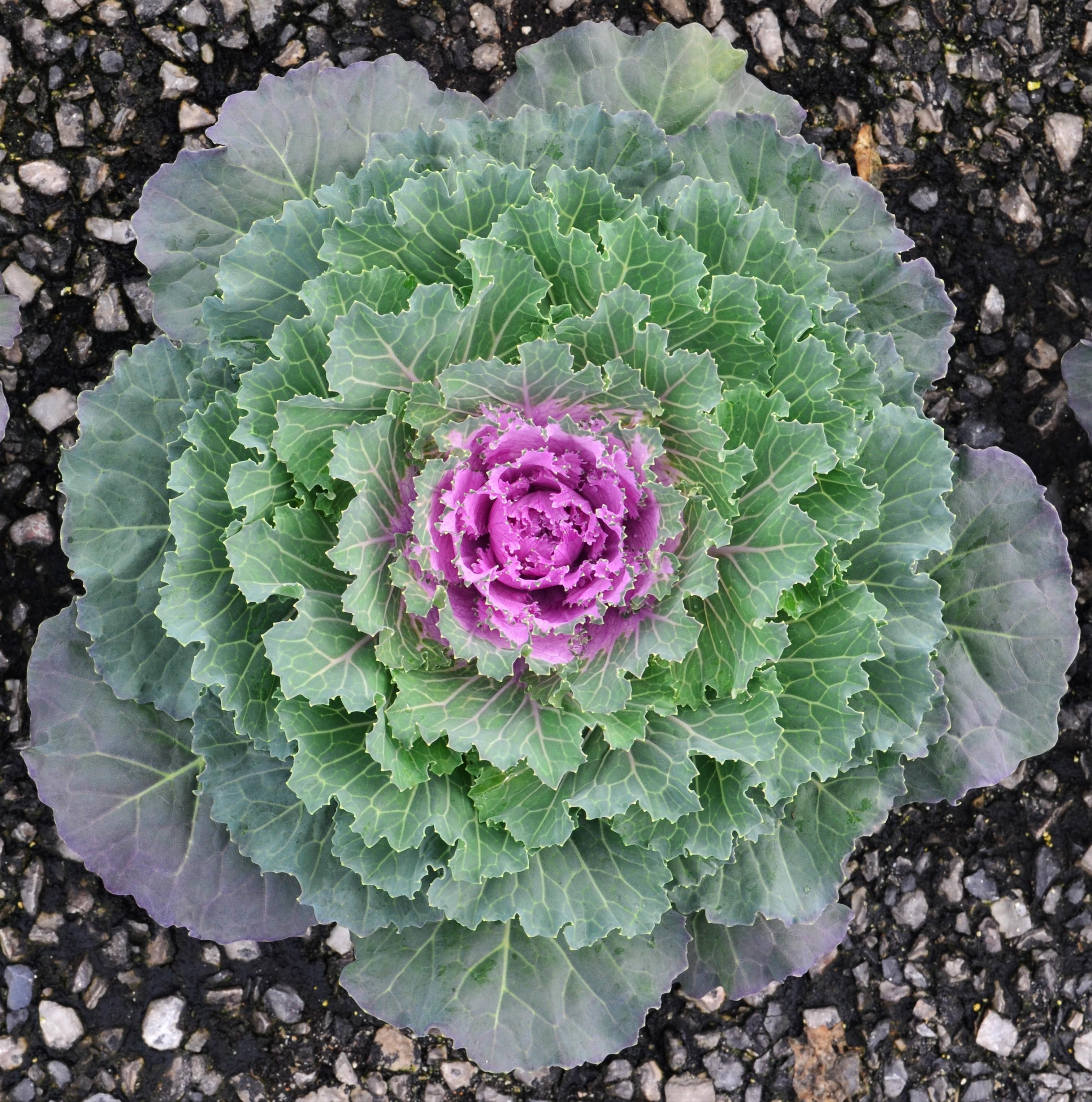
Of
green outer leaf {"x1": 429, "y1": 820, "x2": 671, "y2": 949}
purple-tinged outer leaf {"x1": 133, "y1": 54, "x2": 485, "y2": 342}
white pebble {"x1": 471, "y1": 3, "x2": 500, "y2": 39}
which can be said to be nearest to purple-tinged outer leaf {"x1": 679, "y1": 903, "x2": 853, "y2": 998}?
green outer leaf {"x1": 429, "y1": 820, "x2": 671, "y2": 949}

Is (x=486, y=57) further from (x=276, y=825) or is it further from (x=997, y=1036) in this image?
(x=997, y=1036)

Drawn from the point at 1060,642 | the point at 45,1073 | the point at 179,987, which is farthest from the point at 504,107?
the point at 45,1073

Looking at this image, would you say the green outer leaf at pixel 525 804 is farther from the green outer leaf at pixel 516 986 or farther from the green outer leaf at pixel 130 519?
Result: the green outer leaf at pixel 130 519

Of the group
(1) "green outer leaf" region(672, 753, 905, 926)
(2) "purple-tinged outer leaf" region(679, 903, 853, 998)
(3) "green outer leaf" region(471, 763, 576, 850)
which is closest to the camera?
(3) "green outer leaf" region(471, 763, 576, 850)

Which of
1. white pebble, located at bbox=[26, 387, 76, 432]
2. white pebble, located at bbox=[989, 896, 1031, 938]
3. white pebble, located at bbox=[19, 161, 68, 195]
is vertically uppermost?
white pebble, located at bbox=[19, 161, 68, 195]

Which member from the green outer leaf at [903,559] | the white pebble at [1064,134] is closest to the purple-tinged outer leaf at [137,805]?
the green outer leaf at [903,559]

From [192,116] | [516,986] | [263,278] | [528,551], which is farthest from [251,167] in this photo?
[516,986]

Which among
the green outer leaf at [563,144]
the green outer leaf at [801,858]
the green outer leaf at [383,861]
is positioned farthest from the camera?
the green outer leaf at [801,858]

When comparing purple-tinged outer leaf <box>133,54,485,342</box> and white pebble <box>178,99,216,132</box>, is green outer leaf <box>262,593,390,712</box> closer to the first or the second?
purple-tinged outer leaf <box>133,54,485,342</box>

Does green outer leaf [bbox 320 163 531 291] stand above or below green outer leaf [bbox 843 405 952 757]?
above
